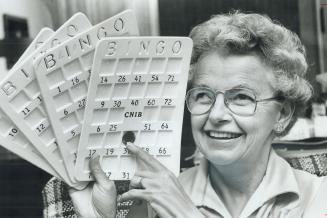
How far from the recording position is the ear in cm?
178

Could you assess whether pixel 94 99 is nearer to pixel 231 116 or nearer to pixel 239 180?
pixel 231 116

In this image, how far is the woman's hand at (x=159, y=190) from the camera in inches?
64.2

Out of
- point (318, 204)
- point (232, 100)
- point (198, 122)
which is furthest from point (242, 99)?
point (318, 204)

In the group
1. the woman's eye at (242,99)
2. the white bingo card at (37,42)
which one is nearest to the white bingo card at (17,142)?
the white bingo card at (37,42)

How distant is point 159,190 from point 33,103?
40 cm

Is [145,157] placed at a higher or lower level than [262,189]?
higher

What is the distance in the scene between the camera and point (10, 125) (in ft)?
5.25

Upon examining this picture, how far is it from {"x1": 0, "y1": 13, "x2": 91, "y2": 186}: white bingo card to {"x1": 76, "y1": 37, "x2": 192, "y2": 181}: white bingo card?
0.08 metres

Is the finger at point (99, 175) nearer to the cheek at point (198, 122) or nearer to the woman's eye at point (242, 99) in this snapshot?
the cheek at point (198, 122)

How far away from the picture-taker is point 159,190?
5.37 feet

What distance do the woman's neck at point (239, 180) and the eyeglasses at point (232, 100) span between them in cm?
16

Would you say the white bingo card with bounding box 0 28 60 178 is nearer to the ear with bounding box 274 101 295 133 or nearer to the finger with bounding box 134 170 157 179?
the finger with bounding box 134 170 157 179

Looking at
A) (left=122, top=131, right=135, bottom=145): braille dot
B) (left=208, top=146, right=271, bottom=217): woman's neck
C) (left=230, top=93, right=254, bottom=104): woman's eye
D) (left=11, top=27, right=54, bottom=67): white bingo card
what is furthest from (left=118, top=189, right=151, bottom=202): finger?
(left=11, top=27, right=54, bottom=67): white bingo card

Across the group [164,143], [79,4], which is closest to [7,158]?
[79,4]
